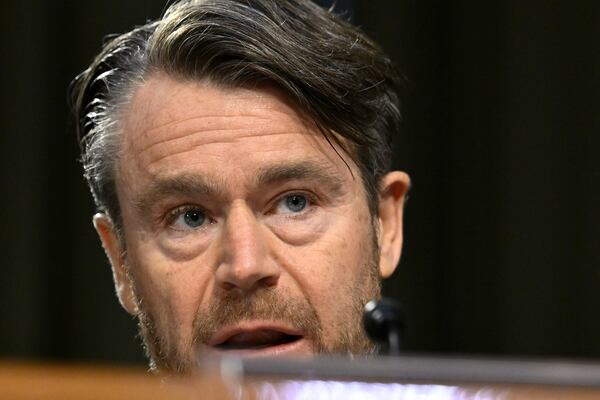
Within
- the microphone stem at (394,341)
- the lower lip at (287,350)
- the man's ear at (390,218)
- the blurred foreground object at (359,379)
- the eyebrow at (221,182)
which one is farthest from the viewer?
the man's ear at (390,218)

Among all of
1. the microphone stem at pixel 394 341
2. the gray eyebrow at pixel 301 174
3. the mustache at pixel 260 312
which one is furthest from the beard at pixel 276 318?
the microphone stem at pixel 394 341

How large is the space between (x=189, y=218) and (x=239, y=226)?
0.45 feet

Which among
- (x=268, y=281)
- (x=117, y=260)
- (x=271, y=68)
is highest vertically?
(x=271, y=68)

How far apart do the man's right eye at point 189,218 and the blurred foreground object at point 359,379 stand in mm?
927

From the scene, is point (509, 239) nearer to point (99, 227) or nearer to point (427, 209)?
point (427, 209)

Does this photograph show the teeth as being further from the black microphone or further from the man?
the black microphone

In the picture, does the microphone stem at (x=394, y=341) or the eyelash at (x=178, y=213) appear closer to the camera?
the microphone stem at (x=394, y=341)

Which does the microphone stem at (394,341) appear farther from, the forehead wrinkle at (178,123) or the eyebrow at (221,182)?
the forehead wrinkle at (178,123)

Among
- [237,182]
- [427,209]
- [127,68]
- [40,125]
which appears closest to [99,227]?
[127,68]

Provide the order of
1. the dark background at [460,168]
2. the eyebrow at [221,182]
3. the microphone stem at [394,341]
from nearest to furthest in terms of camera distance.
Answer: the microphone stem at [394,341] → the eyebrow at [221,182] → the dark background at [460,168]

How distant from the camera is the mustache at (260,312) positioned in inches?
77.5

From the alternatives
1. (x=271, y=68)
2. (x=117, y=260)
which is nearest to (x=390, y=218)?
(x=271, y=68)

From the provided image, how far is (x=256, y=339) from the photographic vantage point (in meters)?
2.01

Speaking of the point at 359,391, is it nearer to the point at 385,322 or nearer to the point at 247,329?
the point at 385,322
